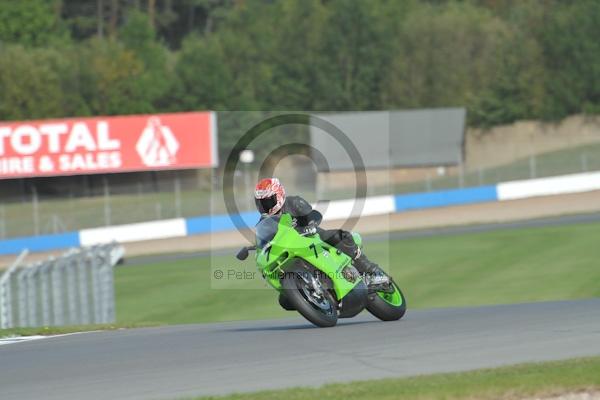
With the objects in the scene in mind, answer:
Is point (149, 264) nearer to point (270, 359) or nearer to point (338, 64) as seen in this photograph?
point (270, 359)

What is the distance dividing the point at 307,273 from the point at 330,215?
3244 centimetres

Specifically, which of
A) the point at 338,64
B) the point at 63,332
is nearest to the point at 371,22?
the point at 338,64

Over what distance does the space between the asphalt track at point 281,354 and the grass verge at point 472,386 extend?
1.13 ft

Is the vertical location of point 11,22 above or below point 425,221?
above

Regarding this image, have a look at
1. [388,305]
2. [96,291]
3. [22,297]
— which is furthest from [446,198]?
[388,305]

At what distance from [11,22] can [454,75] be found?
33676mm

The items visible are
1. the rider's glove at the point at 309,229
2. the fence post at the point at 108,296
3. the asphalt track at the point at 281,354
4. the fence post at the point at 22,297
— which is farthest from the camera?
the fence post at the point at 108,296

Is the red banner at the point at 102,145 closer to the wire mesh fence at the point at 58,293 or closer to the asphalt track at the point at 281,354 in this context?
the wire mesh fence at the point at 58,293

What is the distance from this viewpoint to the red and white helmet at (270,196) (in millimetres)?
12516

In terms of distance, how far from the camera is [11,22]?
89312mm

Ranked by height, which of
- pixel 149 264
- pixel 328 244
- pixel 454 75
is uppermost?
pixel 454 75

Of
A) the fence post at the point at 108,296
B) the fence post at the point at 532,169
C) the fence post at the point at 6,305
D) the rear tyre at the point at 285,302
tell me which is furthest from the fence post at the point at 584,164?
the rear tyre at the point at 285,302

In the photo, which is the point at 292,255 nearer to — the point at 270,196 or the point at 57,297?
the point at 270,196

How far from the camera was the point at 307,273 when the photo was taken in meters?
12.5
